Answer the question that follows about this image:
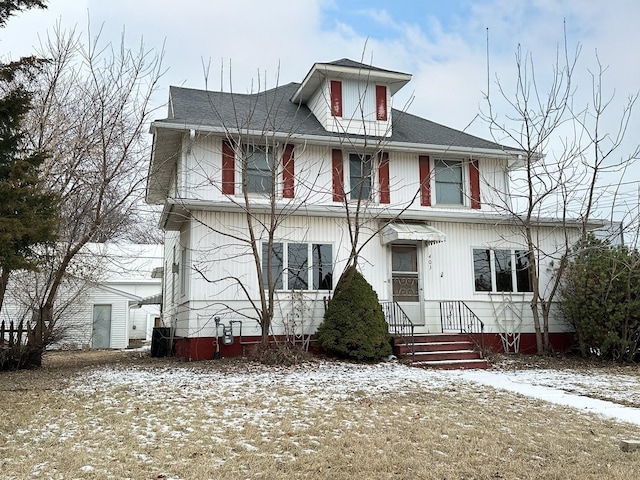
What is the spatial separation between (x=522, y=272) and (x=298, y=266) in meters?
5.79

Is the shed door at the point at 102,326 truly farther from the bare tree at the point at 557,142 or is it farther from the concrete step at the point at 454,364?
the bare tree at the point at 557,142

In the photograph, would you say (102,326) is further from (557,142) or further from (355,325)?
(557,142)

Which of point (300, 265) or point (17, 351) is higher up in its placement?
point (300, 265)

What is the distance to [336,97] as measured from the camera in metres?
14.9

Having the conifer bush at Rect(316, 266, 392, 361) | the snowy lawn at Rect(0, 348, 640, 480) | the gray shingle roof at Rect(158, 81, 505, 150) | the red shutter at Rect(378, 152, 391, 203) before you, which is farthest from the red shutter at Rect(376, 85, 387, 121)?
the snowy lawn at Rect(0, 348, 640, 480)

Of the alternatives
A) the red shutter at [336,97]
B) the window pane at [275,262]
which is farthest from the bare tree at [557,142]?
the window pane at [275,262]

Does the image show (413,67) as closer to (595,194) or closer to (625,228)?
(595,194)

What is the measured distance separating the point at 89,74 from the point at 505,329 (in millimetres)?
12638

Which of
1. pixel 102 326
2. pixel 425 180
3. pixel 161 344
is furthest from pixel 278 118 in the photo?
pixel 102 326

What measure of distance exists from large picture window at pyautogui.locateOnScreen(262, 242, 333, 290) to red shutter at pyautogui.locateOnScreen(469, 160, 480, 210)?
4.40 metres

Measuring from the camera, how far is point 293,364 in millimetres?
10672

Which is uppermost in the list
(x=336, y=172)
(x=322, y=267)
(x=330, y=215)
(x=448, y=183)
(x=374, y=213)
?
(x=336, y=172)

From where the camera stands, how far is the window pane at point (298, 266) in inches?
500

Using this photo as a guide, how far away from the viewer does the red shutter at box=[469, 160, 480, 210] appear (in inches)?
586
